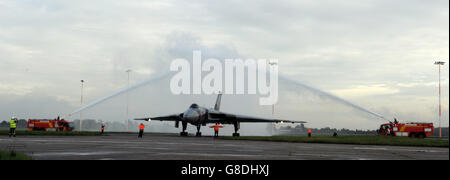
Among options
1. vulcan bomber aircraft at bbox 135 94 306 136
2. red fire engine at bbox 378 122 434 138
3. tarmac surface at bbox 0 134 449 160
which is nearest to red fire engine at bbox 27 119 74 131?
vulcan bomber aircraft at bbox 135 94 306 136

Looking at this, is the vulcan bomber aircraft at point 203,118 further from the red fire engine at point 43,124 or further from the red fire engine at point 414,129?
the red fire engine at point 414,129

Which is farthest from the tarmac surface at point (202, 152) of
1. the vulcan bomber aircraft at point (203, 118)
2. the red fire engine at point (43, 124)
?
the red fire engine at point (43, 124)

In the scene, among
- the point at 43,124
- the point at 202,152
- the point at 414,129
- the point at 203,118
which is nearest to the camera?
the point at 202,152

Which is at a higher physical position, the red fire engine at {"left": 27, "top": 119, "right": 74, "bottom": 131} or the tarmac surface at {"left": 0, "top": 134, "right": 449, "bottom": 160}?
the tarmac surface at {"left": 0, "top": 134, "right": 449, "bottom": 160}

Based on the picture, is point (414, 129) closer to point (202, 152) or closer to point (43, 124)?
point (202, 152)

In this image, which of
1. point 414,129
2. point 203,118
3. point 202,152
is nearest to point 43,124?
point 203,118

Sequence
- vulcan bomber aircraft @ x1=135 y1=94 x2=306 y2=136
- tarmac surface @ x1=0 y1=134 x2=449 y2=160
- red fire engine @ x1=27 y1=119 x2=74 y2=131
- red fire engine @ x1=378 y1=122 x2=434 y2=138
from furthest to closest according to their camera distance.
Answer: red fire engine @ x1=27 y1=119 x2=74 y2=131 < red fire engine @ x1=378 y1=122 x2=434 y2=138 < vulcan bomber aircraft @ x1=135 y1=94 x2=306 y2=136 < tarmac surface @ x1=0 y1=134 x2=449 y2=160

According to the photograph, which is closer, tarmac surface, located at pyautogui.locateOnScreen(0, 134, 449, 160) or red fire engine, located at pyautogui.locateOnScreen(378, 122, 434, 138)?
tarmac surface, located at pyautogui.locateOnScreen(0, 134, 449, 160)

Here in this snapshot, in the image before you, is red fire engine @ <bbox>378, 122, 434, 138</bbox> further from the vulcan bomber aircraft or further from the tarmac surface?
the tarmac surface

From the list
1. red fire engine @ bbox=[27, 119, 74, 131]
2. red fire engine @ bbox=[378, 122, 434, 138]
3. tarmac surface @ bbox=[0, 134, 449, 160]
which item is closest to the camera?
tarmac surface @ bbox=[0, 134, 449, 160]

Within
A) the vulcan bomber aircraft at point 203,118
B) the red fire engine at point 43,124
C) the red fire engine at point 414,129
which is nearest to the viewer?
the vulcan bomber aircraft at point 203,118

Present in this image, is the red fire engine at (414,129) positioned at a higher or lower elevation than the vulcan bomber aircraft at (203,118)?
lower
